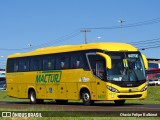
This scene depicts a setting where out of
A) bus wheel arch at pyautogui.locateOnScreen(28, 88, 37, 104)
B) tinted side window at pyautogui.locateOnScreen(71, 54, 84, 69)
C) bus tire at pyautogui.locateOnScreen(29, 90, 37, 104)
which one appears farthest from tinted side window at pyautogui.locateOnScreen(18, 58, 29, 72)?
tinted side window at pyautogui.locateOnScreen(71, 54, 84, 69)

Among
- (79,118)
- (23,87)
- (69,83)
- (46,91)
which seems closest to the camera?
Result: (79,118)

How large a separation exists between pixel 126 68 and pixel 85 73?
2.55m

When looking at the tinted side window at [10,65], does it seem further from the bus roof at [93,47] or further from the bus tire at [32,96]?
the bus roof at [93,47]

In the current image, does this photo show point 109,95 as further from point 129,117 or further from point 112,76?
point 129,117

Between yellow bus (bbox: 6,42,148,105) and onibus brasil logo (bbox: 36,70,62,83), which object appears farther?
onibus brasil logo (bbox: 36,70,62,83)

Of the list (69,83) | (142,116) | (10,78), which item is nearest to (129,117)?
(142,116)

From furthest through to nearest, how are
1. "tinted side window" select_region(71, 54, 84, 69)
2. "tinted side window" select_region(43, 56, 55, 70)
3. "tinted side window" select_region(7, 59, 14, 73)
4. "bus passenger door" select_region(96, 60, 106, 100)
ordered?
1. "tinted side window" select_region(7, 59, 14, 73)
2. "tinted side window" select_region(43, 56, 55, 70)
3. "tinted side window" select_region(71, 54, 84, 69)
4. "bus passenger door" select_region(96, 60, 106, 100)

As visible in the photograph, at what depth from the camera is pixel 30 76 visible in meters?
31.8

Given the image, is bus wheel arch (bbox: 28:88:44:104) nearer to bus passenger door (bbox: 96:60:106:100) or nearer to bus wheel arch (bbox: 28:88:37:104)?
bus wheel arch (bbox: 28:88:37:104)

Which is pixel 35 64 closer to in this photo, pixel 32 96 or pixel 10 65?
pixel 32 96

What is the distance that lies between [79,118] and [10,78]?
68.9ft

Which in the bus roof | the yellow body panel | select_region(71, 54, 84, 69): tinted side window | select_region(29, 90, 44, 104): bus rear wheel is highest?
the bus roof

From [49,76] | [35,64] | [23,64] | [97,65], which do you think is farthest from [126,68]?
[23,64]

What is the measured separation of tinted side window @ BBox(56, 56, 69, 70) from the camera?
27.9 meters
